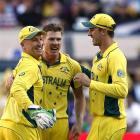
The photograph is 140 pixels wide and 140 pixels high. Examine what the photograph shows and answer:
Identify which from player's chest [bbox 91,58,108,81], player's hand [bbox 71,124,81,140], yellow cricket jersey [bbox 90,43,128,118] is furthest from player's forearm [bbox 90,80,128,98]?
player's hand [bbox 71,124,81,140]

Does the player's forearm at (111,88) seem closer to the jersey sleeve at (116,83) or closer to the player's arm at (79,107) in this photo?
the jersey sleeve at (116,83)

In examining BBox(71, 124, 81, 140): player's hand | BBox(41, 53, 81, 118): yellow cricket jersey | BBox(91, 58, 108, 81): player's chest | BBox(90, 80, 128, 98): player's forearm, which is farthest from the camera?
BBox(71, 124, 81, 140): player's hand

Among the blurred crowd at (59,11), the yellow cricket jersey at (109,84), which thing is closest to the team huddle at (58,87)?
the yellow cricket jersey at (109,84)

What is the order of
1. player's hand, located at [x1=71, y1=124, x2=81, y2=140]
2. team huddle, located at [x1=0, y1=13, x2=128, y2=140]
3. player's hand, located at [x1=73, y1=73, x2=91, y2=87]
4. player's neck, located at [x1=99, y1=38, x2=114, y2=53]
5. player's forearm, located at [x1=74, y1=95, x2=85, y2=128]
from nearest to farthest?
team huddle, located at [x1=0, y1=13, x2=128, y2=140] → player's hand, located at [x1=73, y1=73, x2=91, y2=87] → player's neck, located at [x1=99, y1=38, x2=114, y2=53] → player's hand, located at [x1=71, y1=124, x2=81, y2=140] → player's forearm, located at [x1=74, y1=95, x2=85, y2=128]

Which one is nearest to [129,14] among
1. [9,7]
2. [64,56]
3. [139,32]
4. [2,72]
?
[139,32]

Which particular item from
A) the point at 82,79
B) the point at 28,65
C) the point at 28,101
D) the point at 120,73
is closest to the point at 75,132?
the point at 82,79

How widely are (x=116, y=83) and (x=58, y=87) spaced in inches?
35.1

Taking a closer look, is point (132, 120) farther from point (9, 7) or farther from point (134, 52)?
point (9, 7)

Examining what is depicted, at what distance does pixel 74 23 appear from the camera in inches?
738

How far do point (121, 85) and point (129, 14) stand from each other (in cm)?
1055

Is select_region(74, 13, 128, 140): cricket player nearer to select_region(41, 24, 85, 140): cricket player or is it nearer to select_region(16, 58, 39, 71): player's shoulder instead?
select_region(41, 24, 85, 140): cricket player

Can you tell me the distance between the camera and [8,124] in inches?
361

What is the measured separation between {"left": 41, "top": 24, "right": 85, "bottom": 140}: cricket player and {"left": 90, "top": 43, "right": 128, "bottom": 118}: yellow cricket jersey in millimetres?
362

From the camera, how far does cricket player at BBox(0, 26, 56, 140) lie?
873 cm
